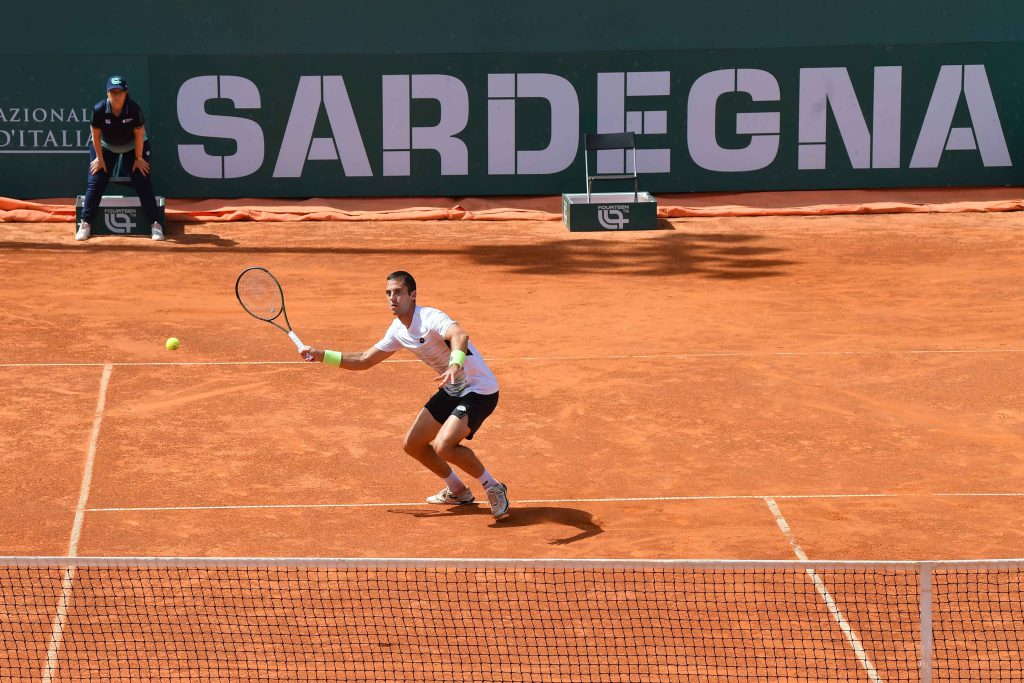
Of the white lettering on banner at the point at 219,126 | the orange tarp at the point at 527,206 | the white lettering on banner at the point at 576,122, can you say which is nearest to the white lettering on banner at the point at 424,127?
the white lettering on banner at the point at 576,122

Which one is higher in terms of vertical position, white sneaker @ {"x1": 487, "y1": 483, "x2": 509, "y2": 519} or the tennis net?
white sneaker @ {"x1": 487, "y1": 483, "x2": 509, "y2": 519}

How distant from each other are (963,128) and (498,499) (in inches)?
559

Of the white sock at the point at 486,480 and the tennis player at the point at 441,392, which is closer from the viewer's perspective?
the tennis player at the point at 441,392

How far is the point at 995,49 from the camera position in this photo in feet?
65.3

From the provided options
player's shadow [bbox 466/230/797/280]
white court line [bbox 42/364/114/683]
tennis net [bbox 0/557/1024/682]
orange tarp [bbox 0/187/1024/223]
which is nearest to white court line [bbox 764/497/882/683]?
tennis net [bbox 0/557/1024/682]

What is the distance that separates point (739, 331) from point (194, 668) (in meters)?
7.92

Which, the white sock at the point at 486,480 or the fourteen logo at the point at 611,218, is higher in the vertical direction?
the fourteen logo at the point at 611,218

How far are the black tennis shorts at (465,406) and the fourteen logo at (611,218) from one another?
34.8 feet

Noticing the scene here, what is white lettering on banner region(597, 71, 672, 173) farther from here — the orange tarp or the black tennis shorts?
the black tennis shorts

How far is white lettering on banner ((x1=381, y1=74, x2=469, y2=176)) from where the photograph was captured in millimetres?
19656

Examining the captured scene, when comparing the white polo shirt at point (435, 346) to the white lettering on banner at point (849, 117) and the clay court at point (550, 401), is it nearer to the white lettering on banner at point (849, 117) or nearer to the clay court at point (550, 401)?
the clay court at point (550, 401)

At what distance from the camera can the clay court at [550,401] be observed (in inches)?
319

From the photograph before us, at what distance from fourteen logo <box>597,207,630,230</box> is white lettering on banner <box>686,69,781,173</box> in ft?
6.84

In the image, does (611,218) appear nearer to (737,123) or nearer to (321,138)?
(737,123)
